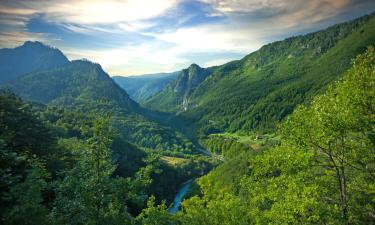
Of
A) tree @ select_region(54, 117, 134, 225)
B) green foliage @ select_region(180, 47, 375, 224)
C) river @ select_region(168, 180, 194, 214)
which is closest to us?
tree @ select_region(54, 117, 134, 225)

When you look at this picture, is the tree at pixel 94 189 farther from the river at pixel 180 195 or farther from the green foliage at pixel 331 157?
the river at pixel 180 195

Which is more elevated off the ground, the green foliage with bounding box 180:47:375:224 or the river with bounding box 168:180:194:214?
the green foliage with bounding box 180:47:375:224

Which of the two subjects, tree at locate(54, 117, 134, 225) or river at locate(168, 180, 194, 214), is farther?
river at locate(168, 180, 194, 214)

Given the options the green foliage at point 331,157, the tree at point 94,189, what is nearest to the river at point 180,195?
the green foliage at point 331,157

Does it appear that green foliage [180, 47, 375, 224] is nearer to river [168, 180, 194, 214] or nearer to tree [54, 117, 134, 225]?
tree [54, 117, 134, 225]

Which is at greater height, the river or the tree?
the tree

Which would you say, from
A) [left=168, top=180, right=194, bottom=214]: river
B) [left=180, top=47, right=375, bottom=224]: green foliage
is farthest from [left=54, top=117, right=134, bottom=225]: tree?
[left=168, top=180, right=194, bottom=214]: river

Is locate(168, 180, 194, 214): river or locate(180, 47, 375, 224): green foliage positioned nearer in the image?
locate(180, 47, 375, 224): green foliage

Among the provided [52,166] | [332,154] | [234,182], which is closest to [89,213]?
A: [332,154]

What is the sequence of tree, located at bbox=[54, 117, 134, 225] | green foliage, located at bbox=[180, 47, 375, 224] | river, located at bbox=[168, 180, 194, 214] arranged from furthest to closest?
river, located at bbox=[168, 180, 194, 214] < green foliage, located at bbox=[180, 47, 375, 224] < tree, located at bbox=[54, 117, 134, 225]

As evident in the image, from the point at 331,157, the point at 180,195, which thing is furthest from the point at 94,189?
the point at 180,195

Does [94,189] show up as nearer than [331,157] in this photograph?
Yes

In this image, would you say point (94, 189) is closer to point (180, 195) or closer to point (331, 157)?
point (331, 157)
